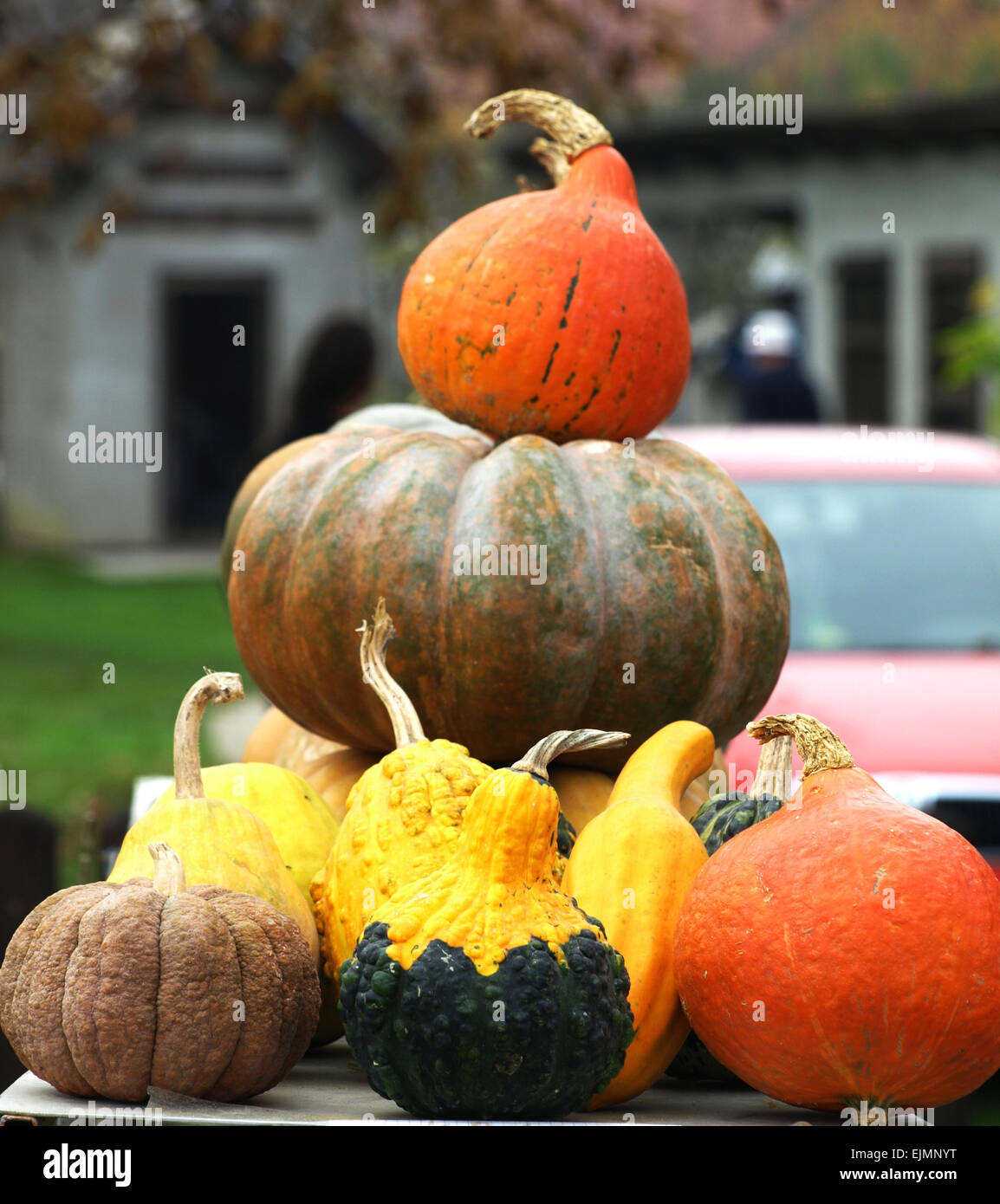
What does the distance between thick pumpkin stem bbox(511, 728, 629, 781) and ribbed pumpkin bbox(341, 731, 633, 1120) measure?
0.05 meters

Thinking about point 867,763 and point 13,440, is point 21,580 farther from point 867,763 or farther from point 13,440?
point 867,763

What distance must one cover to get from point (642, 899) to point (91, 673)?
35.3 feet

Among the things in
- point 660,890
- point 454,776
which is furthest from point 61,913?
point 660,890

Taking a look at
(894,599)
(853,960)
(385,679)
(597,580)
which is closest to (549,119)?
(597,580)

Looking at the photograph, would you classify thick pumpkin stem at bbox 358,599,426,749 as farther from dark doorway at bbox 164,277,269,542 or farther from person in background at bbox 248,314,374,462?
dark doorway at bbox 164,277,269,542

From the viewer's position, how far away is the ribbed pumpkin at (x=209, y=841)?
6.88 ft

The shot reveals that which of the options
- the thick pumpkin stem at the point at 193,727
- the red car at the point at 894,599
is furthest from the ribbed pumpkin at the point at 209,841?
the red car at the point at 894,599

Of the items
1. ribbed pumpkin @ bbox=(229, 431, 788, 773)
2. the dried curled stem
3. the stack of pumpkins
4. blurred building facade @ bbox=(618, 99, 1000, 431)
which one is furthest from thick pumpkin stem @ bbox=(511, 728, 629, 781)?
blurred building facade @ bbox=(618, 99, 1000, 431)

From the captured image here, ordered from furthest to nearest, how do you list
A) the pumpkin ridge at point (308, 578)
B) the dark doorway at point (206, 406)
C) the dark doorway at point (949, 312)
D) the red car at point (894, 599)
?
the dark doorway at point (206, 406) → the dark doorway at point (949, 312) → the red car at point (894, 599) → the pumpkin ridge at point (308, 578)

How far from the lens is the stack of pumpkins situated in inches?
73.7

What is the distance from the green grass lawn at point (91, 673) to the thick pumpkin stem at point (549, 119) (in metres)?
3.56

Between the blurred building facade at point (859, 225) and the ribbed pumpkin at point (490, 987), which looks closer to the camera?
the ribbed pumpkin at point (490, 987)

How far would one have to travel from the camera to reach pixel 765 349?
8711 mm

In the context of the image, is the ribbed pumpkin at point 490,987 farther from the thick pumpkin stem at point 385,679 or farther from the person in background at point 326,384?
the person in background at point 326,384
